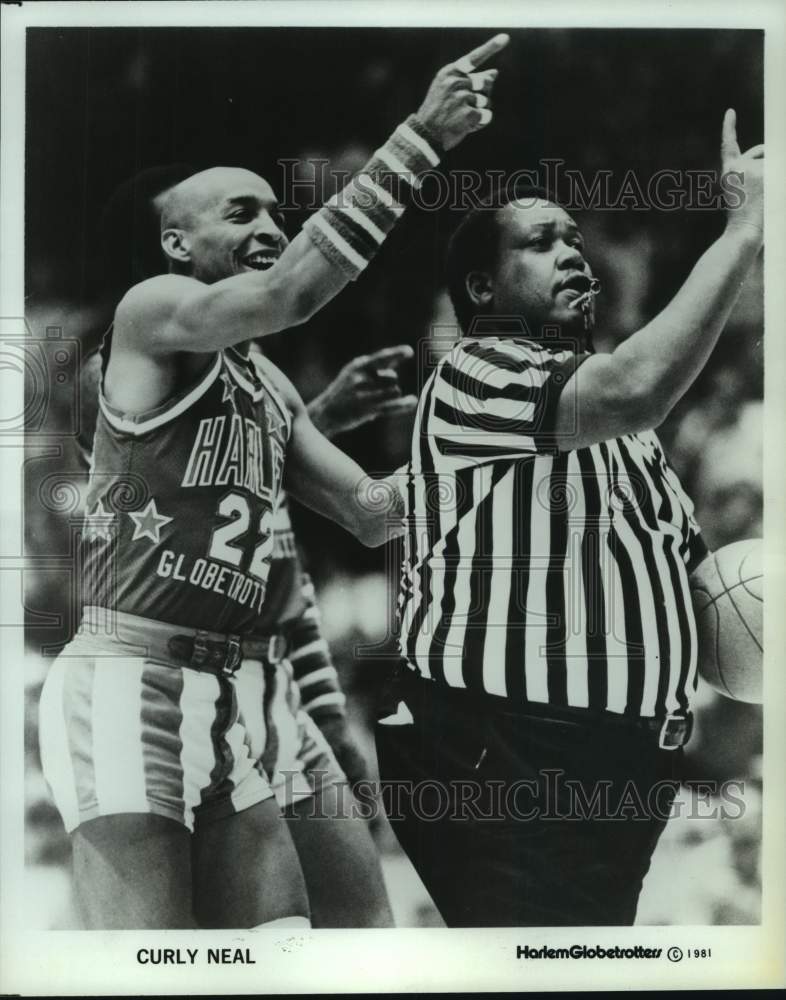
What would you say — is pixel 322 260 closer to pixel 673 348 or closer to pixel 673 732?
pixel 673 348

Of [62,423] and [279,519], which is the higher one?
[62,423]

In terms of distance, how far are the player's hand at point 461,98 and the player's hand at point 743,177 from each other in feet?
2.22

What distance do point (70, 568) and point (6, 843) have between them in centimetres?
79

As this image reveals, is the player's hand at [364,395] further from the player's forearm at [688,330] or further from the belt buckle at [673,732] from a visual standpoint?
the belt buckle at [673,732]

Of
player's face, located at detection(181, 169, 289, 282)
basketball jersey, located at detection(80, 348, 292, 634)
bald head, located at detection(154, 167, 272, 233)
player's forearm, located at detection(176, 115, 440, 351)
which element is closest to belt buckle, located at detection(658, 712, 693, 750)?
basketball jersey, located at detection(80, 348, 292, 634)

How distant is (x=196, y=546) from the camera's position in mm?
2895

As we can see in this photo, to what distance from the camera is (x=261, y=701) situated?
2934 millimetres

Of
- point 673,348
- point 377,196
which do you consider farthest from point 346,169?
point 673,348

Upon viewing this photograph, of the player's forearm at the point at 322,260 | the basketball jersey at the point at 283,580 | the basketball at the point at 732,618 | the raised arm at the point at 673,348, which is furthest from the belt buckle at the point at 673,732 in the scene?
the player's forearm at the point at 322,260

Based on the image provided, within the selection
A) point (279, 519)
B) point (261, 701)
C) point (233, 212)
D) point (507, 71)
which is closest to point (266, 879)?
point (261, 701)

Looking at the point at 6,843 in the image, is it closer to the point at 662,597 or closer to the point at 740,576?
the point at 662,597

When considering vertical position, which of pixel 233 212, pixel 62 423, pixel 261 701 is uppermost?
pixel 233 212

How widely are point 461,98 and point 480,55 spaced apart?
137 millimetres

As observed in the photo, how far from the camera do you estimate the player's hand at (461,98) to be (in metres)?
2.95
